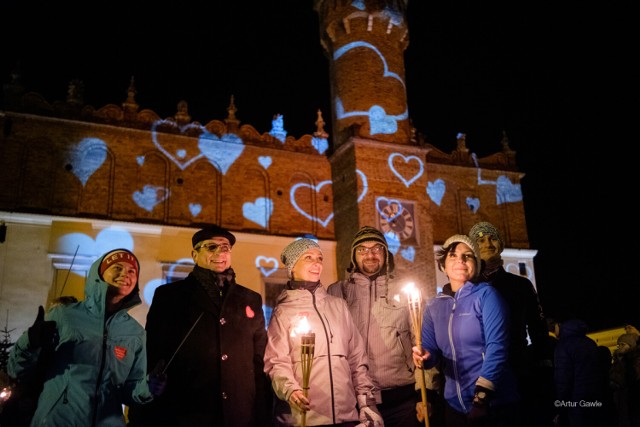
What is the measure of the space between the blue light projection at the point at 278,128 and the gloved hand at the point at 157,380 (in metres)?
12.7

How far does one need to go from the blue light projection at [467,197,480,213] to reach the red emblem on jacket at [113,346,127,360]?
48.1 feet

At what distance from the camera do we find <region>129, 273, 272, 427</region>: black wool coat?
158 inches

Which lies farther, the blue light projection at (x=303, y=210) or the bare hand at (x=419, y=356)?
the blue light projection at (x=303, y=210)

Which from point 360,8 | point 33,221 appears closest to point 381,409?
point 33,221

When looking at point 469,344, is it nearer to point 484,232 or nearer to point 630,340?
point 484,232

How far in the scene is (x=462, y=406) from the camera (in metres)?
3.90

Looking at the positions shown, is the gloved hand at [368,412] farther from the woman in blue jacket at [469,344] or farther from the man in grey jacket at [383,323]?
the woman in blue jacket at [469,344]

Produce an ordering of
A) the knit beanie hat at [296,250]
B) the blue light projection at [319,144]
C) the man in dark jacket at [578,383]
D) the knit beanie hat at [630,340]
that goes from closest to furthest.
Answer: the knit beanie hat at [296,250] < the man in dark jacket at [578,383] < the knit beanie hat at [630,340] < the blue light projection at [319,144]

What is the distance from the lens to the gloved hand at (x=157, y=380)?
381cm

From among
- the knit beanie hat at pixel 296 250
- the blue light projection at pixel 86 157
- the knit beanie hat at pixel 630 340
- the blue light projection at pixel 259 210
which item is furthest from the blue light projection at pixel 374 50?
the knit beanie hat at pixel 296 250

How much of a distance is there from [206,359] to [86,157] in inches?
442

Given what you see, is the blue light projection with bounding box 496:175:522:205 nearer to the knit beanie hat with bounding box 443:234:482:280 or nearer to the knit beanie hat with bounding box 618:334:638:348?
the knit beanie hat with bounding box 618:334:638:348

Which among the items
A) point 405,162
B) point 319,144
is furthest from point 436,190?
point 319,144

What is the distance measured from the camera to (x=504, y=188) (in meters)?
17.9
